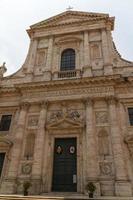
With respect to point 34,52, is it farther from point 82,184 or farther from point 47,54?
point 82,184

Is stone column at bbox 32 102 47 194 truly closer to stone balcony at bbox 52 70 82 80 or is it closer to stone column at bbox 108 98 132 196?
stone balcony at bbox 52 70 82 80

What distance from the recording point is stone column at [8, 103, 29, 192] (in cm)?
1362

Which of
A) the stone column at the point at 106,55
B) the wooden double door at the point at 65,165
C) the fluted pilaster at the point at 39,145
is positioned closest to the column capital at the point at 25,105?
the fluted pilaster at the point at 39,145

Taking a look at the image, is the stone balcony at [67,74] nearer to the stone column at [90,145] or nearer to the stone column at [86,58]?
the stone column at [86,58]

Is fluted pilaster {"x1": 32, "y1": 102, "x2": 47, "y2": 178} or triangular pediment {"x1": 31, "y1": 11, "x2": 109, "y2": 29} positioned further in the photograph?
triangular pediment {"x1": 31, "y1": 11, "x2": 109, "y2": 29}

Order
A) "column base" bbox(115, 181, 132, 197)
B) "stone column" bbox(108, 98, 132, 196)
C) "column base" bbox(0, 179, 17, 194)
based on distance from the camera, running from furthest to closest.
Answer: "column base" bbox(0, 179, 17, 194), "stone column" bbox(108, 98, 132, 196), "column base" bbox(115, 181, 132, 197)

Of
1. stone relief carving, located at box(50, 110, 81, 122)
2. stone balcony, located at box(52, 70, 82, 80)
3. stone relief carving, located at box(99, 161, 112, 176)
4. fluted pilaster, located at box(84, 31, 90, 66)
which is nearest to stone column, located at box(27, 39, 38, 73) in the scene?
stone balcony, located at box(52, 70, 82, 80)

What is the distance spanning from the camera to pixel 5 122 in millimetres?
16281

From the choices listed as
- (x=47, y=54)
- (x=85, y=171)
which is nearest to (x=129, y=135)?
Answer: (x=85, y=171)

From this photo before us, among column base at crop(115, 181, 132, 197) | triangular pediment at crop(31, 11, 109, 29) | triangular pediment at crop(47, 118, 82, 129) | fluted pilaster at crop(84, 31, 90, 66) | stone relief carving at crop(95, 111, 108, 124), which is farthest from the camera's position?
triangular pediment at crop(31, 11, 109, 29)

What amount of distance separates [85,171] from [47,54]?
999cm

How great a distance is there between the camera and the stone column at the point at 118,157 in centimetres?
1174

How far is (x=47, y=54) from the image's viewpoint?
18594mm

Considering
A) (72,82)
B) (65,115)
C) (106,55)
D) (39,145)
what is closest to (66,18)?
(106,55)
